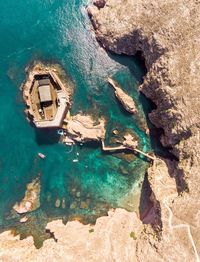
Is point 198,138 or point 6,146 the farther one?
point 6,146

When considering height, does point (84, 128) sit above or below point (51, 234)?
above

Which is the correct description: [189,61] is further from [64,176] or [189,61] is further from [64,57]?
[64,176]

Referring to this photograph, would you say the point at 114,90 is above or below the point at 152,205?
above

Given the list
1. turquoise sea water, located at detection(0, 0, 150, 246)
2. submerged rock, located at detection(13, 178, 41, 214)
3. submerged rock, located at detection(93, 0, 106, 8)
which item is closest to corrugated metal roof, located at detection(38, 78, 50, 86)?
turquoise sea water, located at detection(0, 0, 150, 246)

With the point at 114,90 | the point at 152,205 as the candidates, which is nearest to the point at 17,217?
the point at 152,205

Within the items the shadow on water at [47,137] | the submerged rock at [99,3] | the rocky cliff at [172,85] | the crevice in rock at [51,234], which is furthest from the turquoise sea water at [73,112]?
the rocky cliff at [172,85]

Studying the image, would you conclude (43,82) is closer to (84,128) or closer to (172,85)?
(84,128)

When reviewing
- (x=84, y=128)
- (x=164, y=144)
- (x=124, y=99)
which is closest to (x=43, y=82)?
(x=84, y=128)
